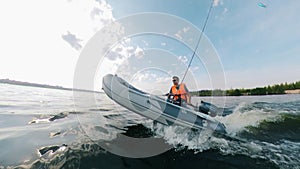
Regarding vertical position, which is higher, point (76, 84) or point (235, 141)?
point (76, 84)

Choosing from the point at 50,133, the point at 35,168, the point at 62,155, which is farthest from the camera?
the point at 50,133

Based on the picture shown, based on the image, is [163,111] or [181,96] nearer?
[163,111]

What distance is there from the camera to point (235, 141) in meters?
3.85

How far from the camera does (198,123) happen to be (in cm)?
405

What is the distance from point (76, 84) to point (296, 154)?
236 inches

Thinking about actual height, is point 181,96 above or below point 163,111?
above

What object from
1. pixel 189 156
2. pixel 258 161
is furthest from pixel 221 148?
pixel 189 156

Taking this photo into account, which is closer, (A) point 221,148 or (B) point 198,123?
(A) point 221,148

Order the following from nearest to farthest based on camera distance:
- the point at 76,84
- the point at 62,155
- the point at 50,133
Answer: the point at 62,155 < the point at 50,133 < the point at 76,84

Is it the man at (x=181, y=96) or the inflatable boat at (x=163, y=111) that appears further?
the man at (x=181, y=96)

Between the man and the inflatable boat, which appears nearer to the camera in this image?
the inflatable boat

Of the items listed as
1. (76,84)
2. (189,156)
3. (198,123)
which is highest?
(76,84)

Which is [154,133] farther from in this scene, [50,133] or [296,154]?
[296,154]

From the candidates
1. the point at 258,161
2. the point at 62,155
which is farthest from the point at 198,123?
the point at 62,155
